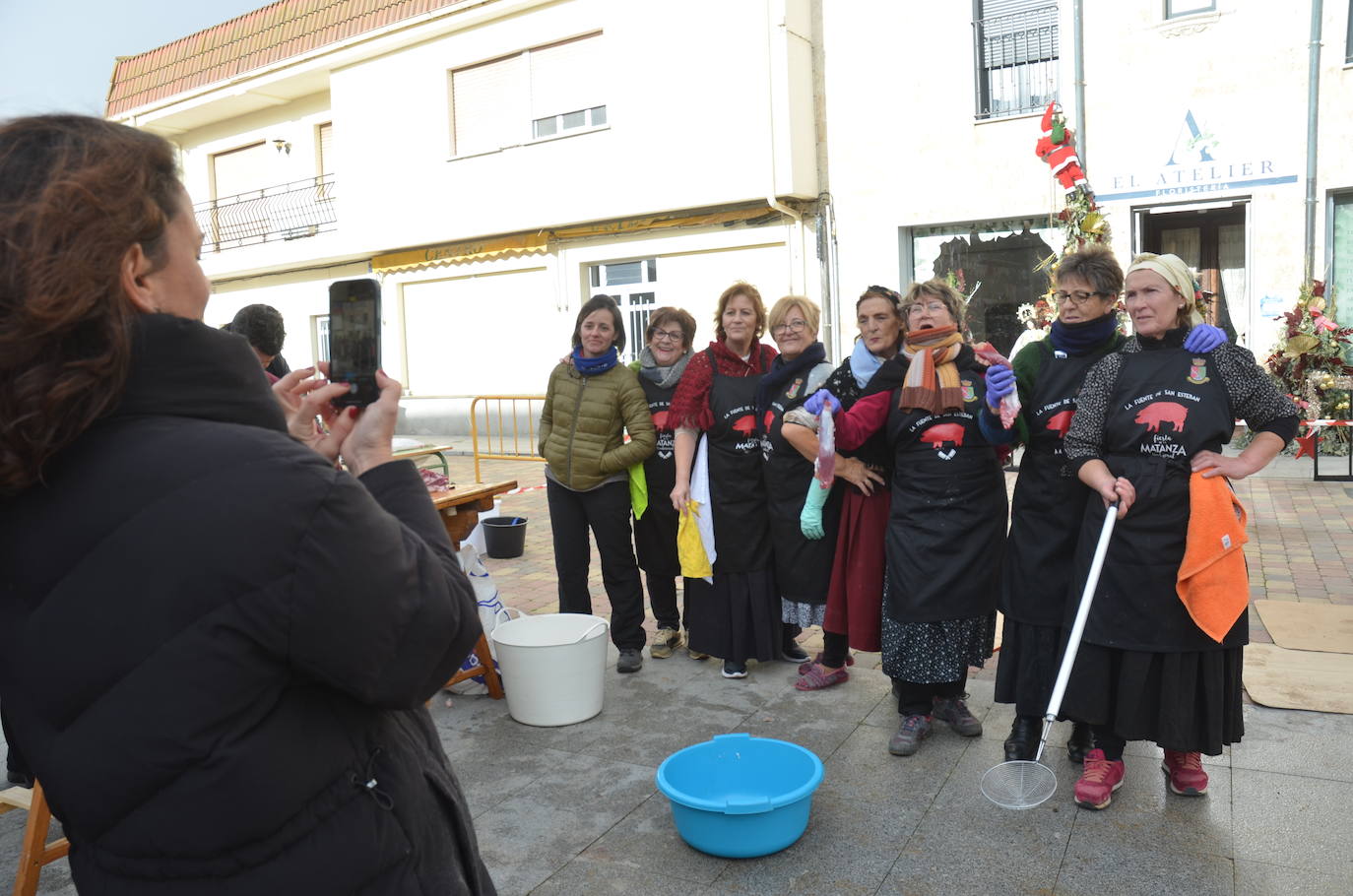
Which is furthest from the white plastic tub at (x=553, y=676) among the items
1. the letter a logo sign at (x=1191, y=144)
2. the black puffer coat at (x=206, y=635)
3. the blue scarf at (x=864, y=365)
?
the letter a logo sign at (x=1191, y=144)

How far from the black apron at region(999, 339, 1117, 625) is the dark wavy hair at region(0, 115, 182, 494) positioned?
125 inches

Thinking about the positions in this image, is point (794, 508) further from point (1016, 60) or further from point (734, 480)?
point (1016, 60)

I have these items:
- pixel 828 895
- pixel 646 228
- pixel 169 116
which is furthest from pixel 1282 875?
pixel 169 116

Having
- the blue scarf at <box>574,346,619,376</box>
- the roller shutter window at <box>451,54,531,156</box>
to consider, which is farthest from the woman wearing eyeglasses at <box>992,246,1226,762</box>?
the roller shutter window at <box>451,54,531,156</box>

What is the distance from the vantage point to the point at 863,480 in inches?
171

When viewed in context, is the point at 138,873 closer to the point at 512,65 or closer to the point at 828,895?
the point at 828,895

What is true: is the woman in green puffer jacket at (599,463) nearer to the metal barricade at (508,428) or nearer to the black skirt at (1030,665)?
the black skirt at (1030,665)

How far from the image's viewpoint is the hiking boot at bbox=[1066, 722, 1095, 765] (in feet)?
12.5

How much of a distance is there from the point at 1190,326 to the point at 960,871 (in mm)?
1938

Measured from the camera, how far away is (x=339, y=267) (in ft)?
61.4

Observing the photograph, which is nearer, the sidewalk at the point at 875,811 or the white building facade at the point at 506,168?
the sidewalk at the point at 875,811

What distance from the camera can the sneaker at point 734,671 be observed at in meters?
4.86

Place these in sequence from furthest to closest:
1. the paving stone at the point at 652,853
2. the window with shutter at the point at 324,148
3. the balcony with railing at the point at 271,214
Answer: the balcony with railing at the point at 271,214
the window with shutter at the point at 324,148
the paving stone at the point at 652,853

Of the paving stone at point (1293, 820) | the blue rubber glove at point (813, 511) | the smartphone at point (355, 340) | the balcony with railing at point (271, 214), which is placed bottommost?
the paving stone at point (1293, 820)
